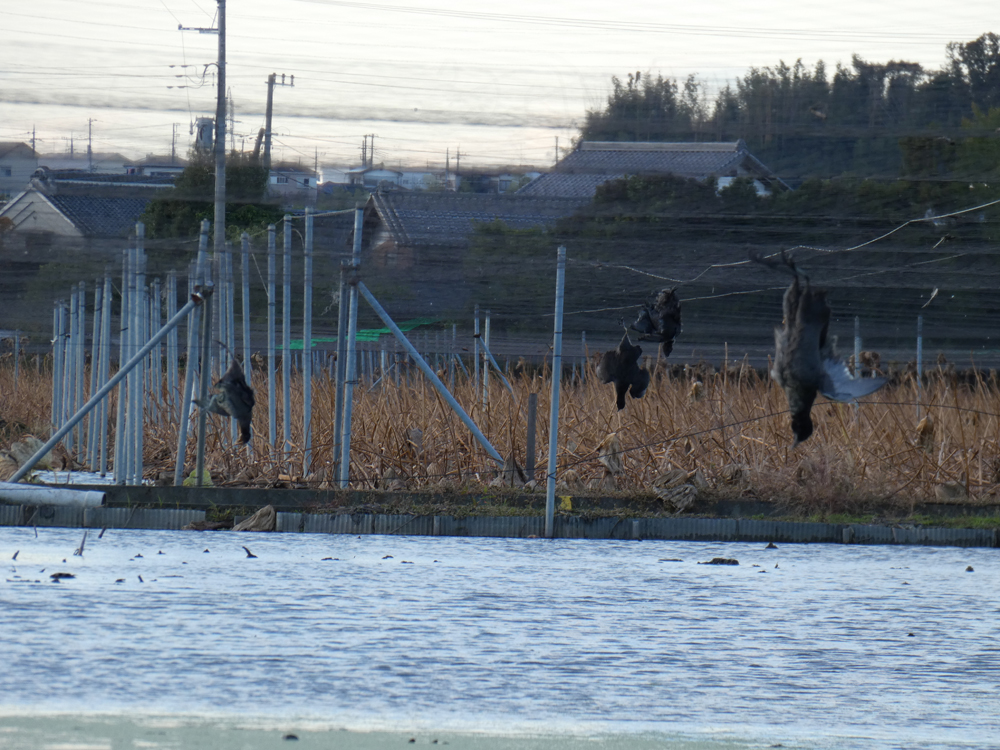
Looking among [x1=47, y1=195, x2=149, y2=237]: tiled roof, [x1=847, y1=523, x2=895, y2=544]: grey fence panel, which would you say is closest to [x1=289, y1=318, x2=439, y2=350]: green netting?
[x1=47, y1=195, x2=149, y2=237]: tiled roof

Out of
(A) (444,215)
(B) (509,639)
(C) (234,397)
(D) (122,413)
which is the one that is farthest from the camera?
(A) (444,215)

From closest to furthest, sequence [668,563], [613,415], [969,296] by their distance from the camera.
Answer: [668,563], [613,415], [969,296]

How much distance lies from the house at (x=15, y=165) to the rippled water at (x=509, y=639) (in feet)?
11.8

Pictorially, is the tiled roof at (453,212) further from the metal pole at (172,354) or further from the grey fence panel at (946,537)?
the grey fence panel at (946,537)

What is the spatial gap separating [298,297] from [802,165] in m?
7.79

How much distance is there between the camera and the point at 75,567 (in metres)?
7.89

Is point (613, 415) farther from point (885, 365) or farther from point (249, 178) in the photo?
point (249, 178)

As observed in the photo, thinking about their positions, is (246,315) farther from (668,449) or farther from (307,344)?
(668,449)

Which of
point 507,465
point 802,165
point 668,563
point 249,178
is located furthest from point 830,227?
point 249,178

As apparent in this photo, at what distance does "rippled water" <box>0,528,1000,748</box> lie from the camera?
4.81 m

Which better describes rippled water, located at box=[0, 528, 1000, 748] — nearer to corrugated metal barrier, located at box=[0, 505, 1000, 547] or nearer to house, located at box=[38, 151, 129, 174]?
corrugated metal barrier, located at box=[0, 505, 1000, 547]

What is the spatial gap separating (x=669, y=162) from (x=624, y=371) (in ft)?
22.5

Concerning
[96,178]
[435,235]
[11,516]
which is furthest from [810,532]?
[96,178]

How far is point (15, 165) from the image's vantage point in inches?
474
